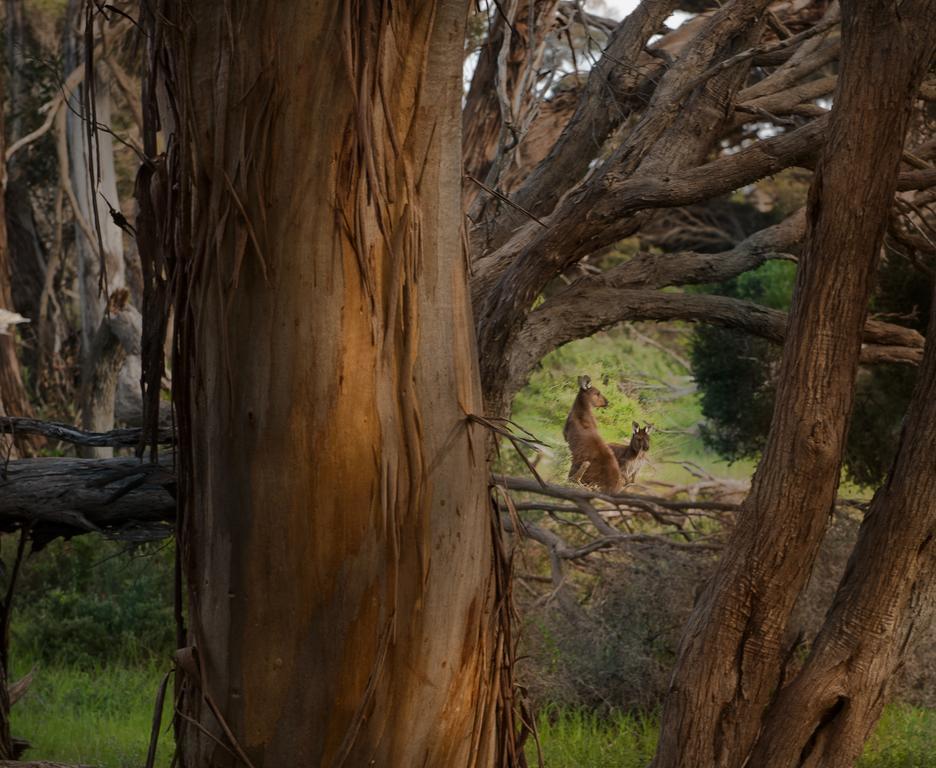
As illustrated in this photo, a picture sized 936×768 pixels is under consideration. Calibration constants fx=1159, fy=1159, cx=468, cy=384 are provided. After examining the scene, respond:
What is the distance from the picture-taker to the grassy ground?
6.21 m

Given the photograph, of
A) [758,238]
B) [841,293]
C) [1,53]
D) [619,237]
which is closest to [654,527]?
[758,238]

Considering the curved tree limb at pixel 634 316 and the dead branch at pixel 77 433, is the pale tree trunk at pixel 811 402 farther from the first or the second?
the curved tree limb at pixel 634 316

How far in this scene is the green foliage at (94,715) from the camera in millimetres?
6477

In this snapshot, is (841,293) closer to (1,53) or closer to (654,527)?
(654,527)

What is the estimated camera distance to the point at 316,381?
7.24ft

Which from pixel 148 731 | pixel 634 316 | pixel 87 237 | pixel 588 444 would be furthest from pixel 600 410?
pixel 87 237

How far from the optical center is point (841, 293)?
10.7 feet

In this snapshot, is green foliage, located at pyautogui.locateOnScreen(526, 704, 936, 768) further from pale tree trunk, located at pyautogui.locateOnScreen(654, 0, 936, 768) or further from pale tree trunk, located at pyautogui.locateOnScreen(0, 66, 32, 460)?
pale tree trunk, located at pyautogui.locateOnScreen(0, 66, 32, 460)

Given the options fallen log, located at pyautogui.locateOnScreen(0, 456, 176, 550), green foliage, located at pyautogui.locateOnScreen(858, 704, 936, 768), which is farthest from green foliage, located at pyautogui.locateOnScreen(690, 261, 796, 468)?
fallen log, located at pyautogui.locateOnScreen(0, 456, 176, 550)

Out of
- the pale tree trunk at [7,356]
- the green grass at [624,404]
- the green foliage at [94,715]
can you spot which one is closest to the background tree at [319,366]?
the green grass at [624,404]

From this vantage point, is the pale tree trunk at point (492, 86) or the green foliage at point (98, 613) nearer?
the pale tree trunk at point (492, 86)

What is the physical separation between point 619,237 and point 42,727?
455cm

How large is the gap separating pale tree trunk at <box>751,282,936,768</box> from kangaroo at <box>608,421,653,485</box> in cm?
322

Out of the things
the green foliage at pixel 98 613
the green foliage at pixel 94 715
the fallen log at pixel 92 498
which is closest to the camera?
the fallen log at pixel 92 498
